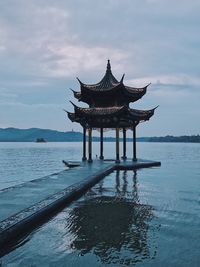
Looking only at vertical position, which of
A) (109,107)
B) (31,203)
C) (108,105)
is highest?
(108,105)

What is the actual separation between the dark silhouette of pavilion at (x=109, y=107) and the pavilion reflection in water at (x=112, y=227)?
45.6 feet

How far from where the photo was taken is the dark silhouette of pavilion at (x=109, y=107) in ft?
96.1

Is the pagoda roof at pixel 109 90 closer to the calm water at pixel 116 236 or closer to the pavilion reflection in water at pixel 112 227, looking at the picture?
the pavilion reflection in water at pixel 112 227

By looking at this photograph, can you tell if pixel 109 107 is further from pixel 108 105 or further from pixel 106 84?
pixel 106 84

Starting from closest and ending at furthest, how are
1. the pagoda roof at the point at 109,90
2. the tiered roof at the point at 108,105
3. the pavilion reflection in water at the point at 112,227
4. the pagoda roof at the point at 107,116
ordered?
the pavilion reflection in water at the point at 112,227
the pagoda roof at the point at 107,116
the tiered roof at the point at 108,105
the pagoda roof at the point at 109,90

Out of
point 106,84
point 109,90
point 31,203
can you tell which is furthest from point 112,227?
point 106,84

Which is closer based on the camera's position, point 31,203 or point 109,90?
point 31,203

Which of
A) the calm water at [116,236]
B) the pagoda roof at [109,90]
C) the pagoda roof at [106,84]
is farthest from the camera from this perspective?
the pagoda roof at [106,84]

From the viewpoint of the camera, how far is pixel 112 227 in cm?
1005

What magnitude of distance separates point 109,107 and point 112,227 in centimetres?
2127

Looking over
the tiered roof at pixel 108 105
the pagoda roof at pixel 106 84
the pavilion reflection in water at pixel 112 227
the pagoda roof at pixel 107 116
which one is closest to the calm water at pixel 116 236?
the pavilion reflection in water at pixel 112 227

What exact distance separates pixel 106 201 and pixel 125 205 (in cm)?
116

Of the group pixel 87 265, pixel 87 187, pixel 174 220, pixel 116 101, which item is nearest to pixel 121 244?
pixel 87 265

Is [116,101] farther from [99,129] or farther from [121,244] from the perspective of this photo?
[121,244]
